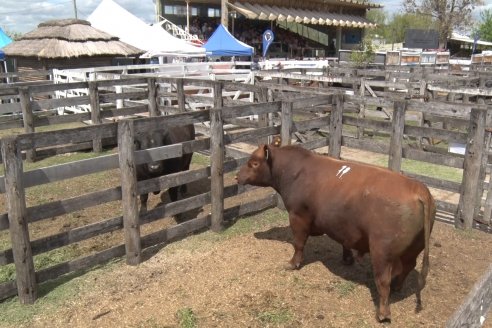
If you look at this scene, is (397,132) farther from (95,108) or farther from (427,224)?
(95,108)

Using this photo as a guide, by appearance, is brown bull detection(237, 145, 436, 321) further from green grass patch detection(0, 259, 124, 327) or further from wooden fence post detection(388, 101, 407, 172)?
wooden fence post detection(388, 101, 407, 172)

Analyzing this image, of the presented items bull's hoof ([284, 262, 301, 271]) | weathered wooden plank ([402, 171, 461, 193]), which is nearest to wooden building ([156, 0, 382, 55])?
weathered wooden plank ([402, 171, 461, 193])

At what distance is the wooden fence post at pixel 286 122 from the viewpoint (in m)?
6.80

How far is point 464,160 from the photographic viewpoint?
611cm

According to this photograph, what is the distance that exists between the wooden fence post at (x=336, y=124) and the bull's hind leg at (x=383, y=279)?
3.52 m

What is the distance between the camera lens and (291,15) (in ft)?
121

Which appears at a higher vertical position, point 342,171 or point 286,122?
point 286,122

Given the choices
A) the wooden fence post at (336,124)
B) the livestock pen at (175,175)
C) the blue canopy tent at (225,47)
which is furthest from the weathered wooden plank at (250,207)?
the blue canopy tent at (225,47)

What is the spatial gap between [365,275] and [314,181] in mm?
1205

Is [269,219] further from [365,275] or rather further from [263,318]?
[263,318]

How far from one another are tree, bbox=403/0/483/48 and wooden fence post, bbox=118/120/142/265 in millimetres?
52033

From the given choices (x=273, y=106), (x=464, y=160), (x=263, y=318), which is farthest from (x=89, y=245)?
(x=464, y=160)

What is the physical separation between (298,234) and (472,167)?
2693mm

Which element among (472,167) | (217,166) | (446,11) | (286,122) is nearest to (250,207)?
(217,166)
